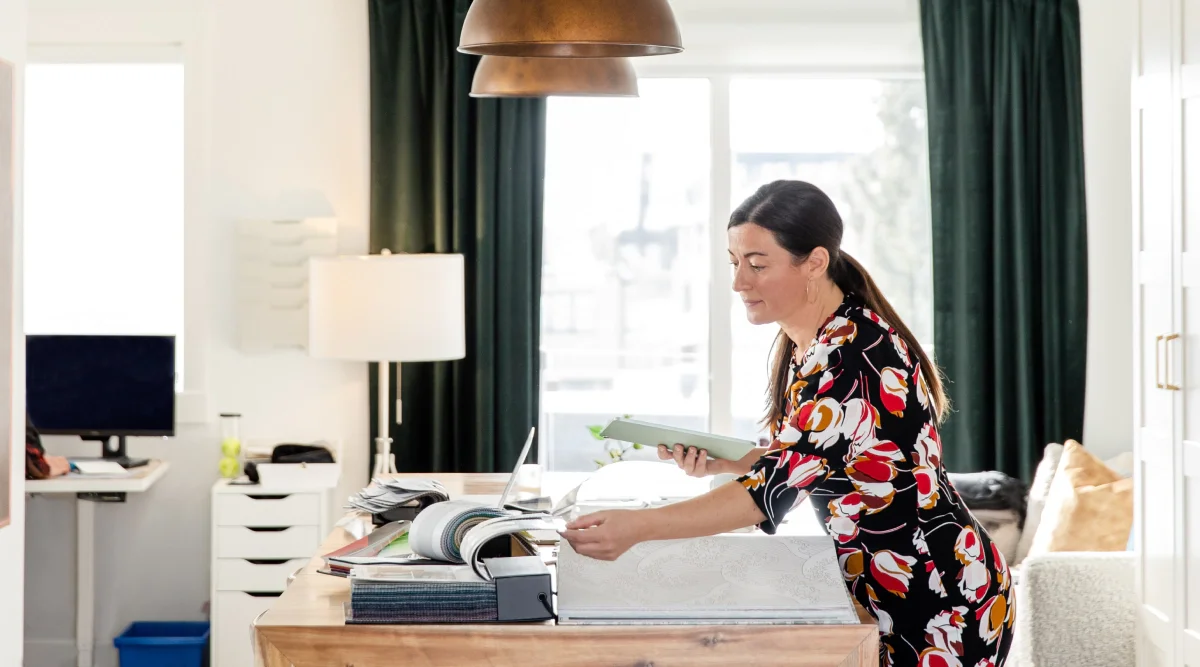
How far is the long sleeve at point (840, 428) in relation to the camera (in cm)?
160

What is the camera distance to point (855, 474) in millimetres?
1672

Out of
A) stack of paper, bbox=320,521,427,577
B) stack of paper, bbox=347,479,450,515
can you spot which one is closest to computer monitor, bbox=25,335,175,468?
stack of paper, bbox=347,479,450,515

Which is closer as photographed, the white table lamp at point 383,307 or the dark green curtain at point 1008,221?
the white table lamp at point 383,307

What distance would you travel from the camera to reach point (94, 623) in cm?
435

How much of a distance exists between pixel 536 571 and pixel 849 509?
18.0 inches

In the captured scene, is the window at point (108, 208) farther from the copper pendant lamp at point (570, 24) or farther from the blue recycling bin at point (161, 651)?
the copper pendant lamp at point (570, 24)

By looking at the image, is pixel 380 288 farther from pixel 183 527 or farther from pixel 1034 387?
pixel 1034 387

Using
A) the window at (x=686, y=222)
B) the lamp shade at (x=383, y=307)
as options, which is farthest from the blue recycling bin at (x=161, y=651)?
the window at (x=686, y=222)

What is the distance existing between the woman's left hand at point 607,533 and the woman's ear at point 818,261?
48cm

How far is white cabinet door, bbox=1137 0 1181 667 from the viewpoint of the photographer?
291cm

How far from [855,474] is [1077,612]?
1.88 meters

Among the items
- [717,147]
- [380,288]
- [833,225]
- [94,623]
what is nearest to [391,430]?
[380,288]

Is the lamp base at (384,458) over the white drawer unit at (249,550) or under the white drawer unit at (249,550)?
over

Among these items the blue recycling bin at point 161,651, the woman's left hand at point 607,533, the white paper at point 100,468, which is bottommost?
the blue recycling bin at point 161,651
